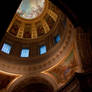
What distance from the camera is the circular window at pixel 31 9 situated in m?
20.1

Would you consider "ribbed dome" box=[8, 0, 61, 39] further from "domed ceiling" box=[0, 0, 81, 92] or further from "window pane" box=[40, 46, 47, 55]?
"window pane" box=[40, 46, 47, 55]

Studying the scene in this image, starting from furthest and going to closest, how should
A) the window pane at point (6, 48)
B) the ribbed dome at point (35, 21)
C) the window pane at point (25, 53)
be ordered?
1. the ribbed dome at point (35, 21)
2. the window pane at point (25, 53)
3. the window pane at point (6, 48)

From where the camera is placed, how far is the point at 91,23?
22.7 feet

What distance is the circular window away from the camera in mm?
20141

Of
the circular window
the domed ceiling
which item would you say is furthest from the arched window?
the circular window

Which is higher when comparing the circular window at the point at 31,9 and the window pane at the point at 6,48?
the circular window at the point at 31,9

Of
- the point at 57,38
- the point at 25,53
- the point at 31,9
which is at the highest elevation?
the point at 31,9

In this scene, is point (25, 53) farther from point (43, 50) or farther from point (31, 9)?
point (31, 9)

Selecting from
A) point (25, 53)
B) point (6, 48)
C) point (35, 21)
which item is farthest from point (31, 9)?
point (6, 48)

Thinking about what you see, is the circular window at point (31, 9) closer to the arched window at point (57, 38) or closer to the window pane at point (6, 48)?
the arched window at point (57, 38)

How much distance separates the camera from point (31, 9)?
21625mm

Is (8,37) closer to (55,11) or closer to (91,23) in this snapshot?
(55,11)

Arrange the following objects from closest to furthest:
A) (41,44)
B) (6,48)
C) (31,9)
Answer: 1. (6,48)
2. (41,44)
3. (31,9)

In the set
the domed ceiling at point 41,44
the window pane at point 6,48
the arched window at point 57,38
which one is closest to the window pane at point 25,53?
the domed ceiling at point 41,44
